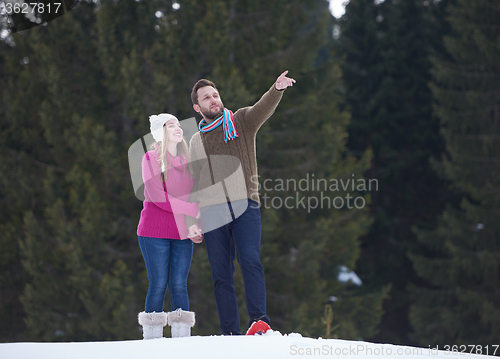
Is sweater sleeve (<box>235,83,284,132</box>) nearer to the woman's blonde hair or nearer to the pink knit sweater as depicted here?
the woman's blonde hair

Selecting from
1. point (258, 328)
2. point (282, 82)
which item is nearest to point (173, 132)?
point (282, 82)

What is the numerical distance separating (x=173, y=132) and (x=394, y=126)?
14882 mm

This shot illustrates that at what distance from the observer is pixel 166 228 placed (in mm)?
3725

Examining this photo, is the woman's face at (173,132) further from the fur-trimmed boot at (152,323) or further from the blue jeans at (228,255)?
the fur-trimmed boot at (152,323)

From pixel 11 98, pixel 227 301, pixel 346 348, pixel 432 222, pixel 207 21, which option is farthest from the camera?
pixel 432 222

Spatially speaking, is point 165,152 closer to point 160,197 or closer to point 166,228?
point 160,197

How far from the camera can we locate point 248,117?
383 centimetres

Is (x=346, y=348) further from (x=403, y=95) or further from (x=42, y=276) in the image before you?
(x=403, y=95)

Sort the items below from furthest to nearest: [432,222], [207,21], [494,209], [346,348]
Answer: [432,222]
[494,209]
[207,21]
[346,348]

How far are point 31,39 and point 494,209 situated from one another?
12.4 metres

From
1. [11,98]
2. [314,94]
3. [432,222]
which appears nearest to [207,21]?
[314,94]

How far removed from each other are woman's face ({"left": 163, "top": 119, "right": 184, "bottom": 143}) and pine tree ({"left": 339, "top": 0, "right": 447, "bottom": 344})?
46.0 feet

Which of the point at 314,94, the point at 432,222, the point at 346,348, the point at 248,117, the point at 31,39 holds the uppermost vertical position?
the point at 31,39

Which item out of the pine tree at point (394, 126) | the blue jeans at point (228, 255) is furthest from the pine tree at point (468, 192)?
the blue jeans at point (228, 255)
